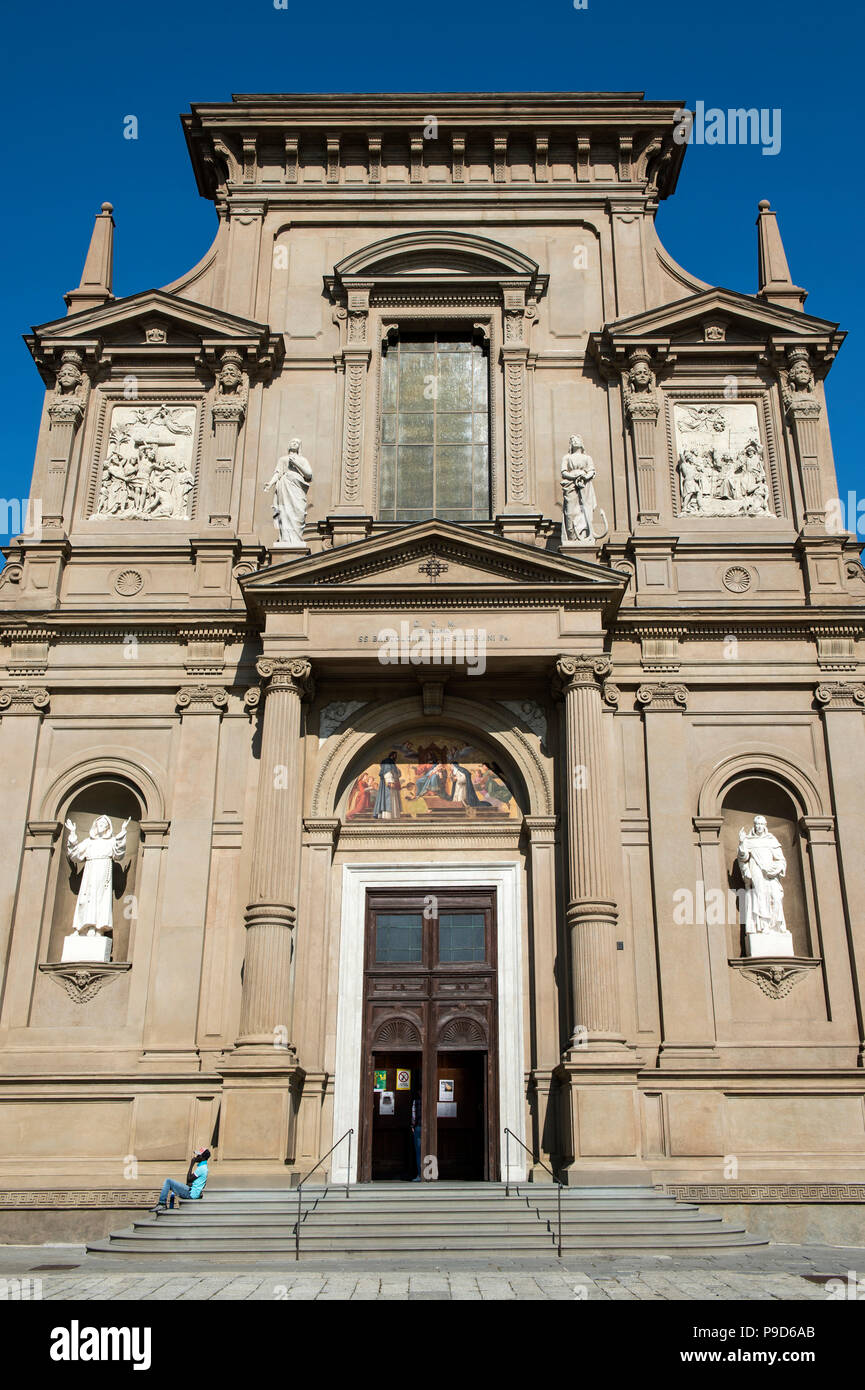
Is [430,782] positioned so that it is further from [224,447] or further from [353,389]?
[353,389]

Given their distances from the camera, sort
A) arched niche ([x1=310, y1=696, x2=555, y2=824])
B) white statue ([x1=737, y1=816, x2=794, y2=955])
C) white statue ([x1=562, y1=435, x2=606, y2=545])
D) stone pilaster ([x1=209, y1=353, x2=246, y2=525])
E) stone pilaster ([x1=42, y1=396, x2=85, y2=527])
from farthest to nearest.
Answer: stone pilaster ([x1=42, y1=396, x2=85, y2=527]) < stone pilaster ([x1=209, y1=353, x2=246, y2=525]) < white statue ([x1=562, y1=435, x2=606, y2=545]) < arched niche ([x1=310, y1=696, x2=555, y2=824]) < white statue ([x1=737, y1=816, x2=794, y2=955])

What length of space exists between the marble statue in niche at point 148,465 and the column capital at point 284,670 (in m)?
4.25

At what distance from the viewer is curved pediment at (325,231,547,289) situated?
2344cm

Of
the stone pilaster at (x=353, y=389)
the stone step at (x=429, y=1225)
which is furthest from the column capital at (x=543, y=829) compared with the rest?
the stone pilaster at (x=353, y=389)

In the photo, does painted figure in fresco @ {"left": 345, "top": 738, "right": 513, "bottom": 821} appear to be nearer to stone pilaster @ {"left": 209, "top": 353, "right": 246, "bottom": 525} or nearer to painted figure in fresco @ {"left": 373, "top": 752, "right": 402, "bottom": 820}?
painted figure in fresco @ {"left": 373, "top": 752, "right": 402, "bottom": 820}

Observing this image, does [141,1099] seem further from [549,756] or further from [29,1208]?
[549,756]

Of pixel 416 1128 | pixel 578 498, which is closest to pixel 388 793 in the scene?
pixel 416 1128

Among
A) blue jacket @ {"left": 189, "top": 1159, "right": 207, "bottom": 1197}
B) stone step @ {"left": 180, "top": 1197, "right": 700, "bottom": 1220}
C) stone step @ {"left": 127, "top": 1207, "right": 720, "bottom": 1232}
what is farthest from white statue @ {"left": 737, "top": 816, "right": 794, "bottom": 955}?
blue jacket @ {"left": 189, "top": 1159, "right": 207, "bottom": 1197}

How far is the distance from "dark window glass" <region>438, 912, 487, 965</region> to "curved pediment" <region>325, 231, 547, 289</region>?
40.1 ft

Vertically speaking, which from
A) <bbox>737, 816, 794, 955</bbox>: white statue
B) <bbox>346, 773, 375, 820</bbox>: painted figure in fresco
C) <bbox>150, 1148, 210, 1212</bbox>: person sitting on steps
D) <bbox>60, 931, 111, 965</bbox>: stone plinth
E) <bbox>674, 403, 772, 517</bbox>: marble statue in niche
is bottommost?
<bbox>150, 1148, 210, 1212</bbox>: person sitting on steps
